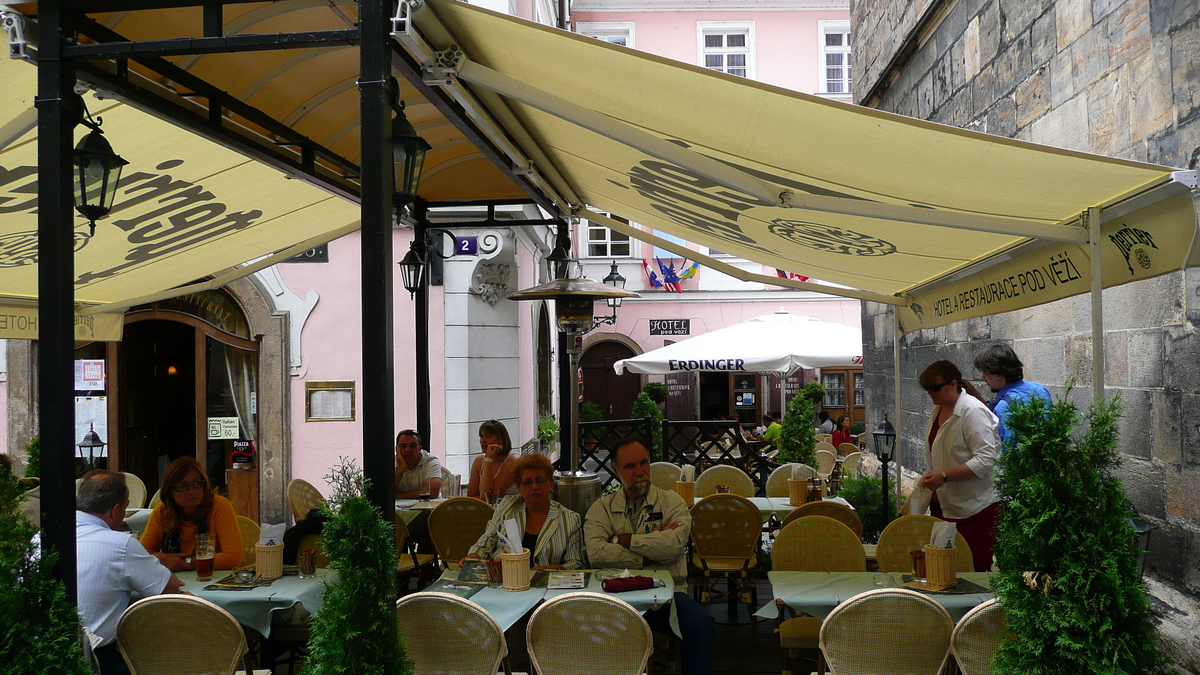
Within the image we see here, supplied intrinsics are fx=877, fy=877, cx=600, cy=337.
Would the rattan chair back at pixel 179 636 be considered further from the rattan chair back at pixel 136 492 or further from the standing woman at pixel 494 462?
the rattan chair back at pixel 136 492

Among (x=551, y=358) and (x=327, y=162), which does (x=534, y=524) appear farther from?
(x=551, y=358)

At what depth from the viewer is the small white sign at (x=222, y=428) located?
428 inches

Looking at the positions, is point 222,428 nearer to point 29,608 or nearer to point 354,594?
point 29,608

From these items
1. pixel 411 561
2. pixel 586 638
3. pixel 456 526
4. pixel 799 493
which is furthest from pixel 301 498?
pixel 586 638

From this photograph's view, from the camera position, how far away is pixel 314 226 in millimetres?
7066

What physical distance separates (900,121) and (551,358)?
630 inches

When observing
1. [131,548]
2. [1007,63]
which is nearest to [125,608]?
[131,548]

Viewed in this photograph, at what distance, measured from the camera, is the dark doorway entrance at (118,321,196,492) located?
38.0 feet

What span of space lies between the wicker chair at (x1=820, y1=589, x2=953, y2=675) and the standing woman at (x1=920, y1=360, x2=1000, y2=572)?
177 cm

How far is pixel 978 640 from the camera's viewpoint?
3266 millimetres

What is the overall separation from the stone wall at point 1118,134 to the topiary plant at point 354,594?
3.39 m

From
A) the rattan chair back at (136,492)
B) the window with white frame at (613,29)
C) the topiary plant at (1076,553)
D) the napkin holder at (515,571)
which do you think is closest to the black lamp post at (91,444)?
the rattan chair back at (136,492)

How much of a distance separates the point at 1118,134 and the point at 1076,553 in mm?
2598

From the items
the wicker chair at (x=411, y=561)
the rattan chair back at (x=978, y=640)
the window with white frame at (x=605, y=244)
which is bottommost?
the wicker chair at (x=411, y=561)
